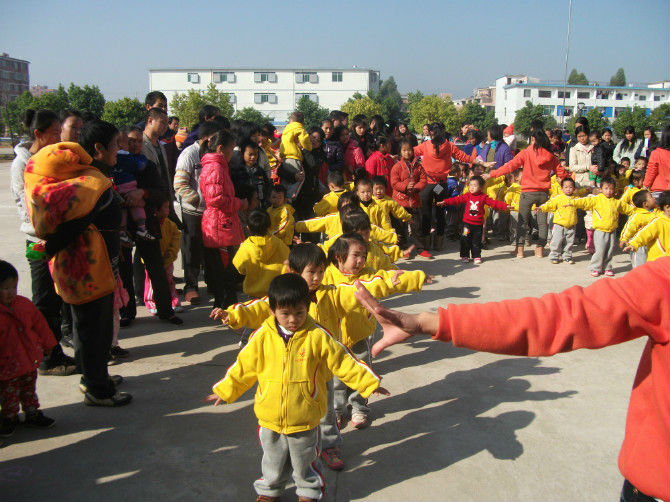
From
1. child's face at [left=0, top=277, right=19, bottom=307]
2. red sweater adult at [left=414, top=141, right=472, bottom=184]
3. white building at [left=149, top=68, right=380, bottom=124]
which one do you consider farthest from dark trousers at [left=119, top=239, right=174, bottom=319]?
white building at [left=149, top=68, right=380, bottom=124]

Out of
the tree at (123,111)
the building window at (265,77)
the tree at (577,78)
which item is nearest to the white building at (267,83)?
the building window at (265,77)

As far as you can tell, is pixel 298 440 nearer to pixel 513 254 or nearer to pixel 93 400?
pixel 93 400

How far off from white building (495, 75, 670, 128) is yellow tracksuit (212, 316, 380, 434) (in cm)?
10274

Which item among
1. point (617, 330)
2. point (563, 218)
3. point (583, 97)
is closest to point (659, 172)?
point (563, 218)

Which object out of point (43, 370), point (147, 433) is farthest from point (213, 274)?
point (147, 433)

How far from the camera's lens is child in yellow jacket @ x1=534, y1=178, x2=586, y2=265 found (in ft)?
26.3

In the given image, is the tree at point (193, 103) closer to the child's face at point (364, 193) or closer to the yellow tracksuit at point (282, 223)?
the child's face at point (364, 193)

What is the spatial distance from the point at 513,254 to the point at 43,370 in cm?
723

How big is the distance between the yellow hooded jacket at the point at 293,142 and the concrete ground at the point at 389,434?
10.8 ft

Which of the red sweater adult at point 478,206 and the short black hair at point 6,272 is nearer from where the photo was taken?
the short black hair at point 6,272

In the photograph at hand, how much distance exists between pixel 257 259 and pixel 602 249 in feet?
17.6

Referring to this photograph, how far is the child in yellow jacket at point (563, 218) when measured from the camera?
26.3ft

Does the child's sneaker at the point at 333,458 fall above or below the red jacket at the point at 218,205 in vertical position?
below

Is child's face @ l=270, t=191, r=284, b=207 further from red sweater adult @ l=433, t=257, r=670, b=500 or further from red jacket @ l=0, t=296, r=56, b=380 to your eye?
red sweater adult @ l=433, t=257, r=670, b=500
